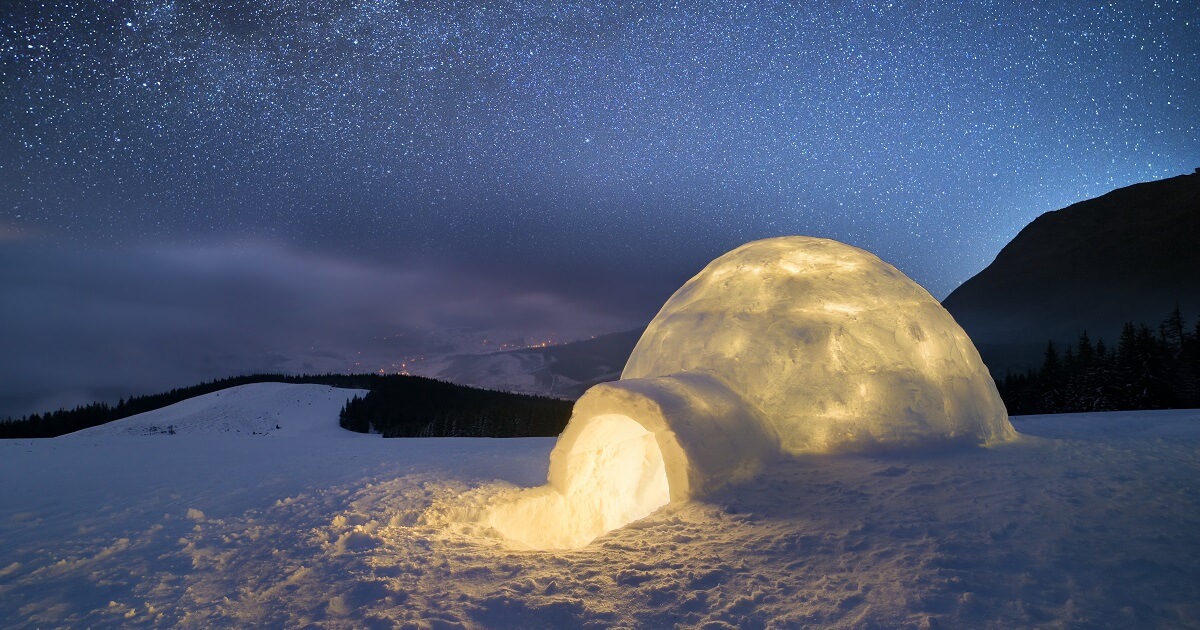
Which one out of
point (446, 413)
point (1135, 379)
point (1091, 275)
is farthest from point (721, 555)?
point (1091, 275)

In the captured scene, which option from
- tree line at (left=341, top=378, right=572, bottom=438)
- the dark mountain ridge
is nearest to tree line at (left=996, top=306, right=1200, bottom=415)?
tree line at (left=341, top=378, right=572, bottom=438)

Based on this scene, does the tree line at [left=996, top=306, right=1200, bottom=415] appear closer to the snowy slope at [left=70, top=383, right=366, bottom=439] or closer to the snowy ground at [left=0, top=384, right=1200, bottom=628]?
the snowy ground at [left=0, top=384, right=1200, bottom=628]

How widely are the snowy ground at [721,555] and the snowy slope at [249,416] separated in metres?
31.4

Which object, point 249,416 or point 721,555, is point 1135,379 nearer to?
point 721,555

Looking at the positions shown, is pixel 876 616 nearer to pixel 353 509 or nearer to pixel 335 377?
A: pixel 353 509

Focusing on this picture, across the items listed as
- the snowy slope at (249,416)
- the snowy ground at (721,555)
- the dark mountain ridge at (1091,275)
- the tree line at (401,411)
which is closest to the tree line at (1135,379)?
the snowy ground at (721,555)

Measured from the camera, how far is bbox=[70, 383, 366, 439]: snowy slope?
3738 cm

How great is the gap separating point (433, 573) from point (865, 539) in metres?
3.82

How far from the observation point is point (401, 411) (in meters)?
49.1

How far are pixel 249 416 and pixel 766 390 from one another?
45.1 metres

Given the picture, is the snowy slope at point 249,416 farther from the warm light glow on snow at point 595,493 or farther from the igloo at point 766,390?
the igloo at point 766,390

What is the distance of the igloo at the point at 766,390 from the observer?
21.2ft

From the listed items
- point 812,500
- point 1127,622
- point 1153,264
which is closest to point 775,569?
point 812,500

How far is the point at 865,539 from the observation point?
4.67 meters
